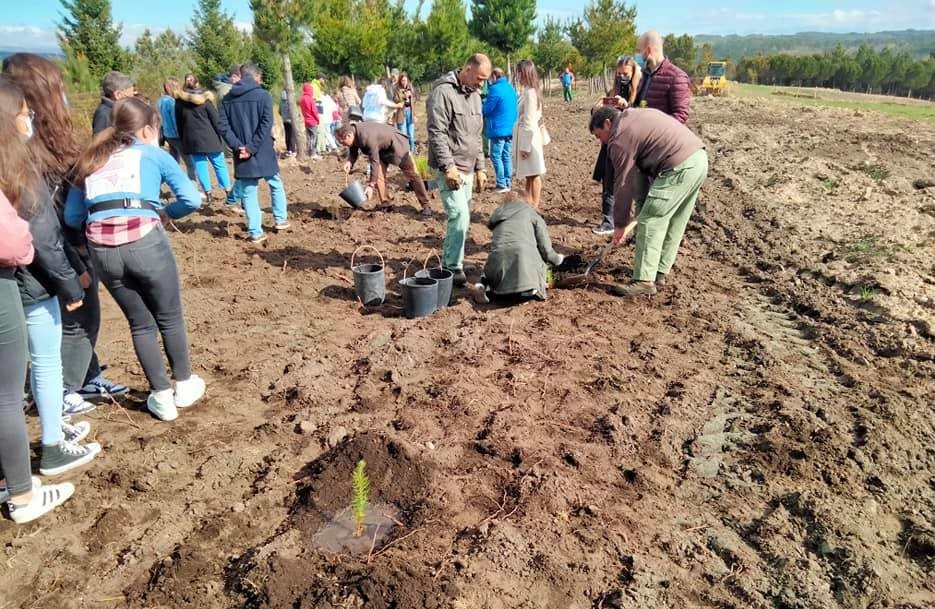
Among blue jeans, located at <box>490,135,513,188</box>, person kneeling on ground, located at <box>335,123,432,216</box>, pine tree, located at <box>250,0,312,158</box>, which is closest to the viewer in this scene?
person kneeling on ground, located at <box>335,123,432,216</box>

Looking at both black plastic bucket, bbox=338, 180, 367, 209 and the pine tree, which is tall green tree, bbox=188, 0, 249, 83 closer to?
the pine tree

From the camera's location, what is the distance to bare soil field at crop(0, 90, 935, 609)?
7.84ft

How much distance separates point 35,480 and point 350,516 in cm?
156

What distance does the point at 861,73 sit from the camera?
8169cm

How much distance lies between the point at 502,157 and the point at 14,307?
6726mm

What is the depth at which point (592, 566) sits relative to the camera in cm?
246

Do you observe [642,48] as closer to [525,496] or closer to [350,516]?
[525,496]

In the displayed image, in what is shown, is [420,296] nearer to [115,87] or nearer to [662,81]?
[662,81]

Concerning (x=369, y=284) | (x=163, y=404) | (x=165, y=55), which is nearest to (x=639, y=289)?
(x=369, y=284)

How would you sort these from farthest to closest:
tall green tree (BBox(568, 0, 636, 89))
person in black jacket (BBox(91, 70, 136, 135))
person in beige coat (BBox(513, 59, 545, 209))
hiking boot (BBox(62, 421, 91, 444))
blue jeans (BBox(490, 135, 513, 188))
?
tall green tree (BBox(568, 0, 636, 89))
blue jeans (BBox(490, 135, 513, 188))
person in beige coat (BBox(513, 59, 545, 209))
person in black jacket (BBox(91, 70, 136, 135))
hiking boot (BBox(62, 421, 91, 444))

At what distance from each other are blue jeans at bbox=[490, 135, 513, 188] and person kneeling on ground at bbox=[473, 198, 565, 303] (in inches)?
134

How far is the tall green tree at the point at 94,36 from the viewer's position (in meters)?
17.8

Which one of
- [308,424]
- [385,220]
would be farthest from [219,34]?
[308,424]

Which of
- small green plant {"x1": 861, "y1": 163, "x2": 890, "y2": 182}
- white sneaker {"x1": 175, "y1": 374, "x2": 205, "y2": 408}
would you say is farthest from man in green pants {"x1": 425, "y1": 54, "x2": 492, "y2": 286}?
small green plant {"x1": 861, "y1": 163, "x2": 890, "y2": 182}
